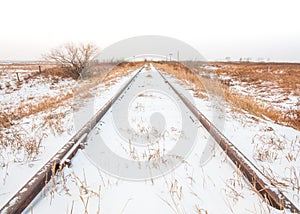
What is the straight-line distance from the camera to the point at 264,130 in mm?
3605

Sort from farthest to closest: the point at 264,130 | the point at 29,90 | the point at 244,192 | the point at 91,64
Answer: the point at 91,64
the point at 29,90
the point at 264,130
the point at 244,192

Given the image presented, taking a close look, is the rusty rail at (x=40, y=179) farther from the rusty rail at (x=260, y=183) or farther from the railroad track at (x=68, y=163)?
the rusty rail at (x=260, y=183)

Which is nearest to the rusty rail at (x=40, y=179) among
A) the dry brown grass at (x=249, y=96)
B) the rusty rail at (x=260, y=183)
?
the rusty rail at (x=260, y=183)

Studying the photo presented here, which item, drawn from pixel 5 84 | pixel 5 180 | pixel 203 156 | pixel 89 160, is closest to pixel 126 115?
pixel 89 160

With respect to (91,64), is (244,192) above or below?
below

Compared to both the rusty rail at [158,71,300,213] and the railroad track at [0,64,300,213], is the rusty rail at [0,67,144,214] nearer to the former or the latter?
the railroad track at [0,64,300,213]

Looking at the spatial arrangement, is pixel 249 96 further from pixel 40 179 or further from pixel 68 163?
pixel 40 179

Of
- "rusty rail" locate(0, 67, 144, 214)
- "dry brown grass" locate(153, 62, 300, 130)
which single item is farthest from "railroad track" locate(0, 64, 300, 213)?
"dry brown grass" locate(153, 62, 300, 130)

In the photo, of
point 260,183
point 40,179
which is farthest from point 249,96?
point 40,179

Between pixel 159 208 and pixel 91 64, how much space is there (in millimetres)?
20262

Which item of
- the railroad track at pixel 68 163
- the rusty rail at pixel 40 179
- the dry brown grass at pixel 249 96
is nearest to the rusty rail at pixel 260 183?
the railroad track at pixel 68 163

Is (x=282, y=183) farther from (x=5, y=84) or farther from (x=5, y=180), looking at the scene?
(x=5, y=84)

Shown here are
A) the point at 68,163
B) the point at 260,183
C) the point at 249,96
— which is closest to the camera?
the point at 260,183

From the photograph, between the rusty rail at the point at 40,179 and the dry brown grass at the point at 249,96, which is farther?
the dry brown grass at the point at 249,96
